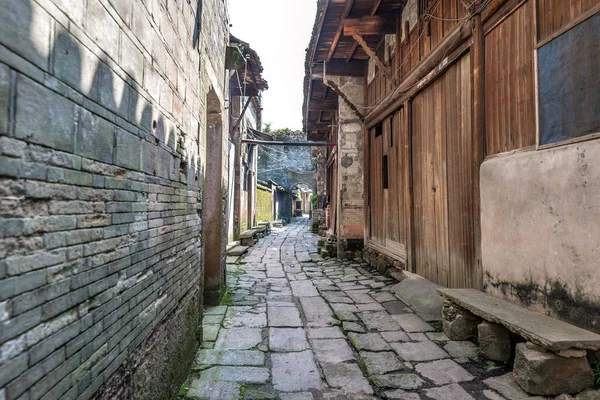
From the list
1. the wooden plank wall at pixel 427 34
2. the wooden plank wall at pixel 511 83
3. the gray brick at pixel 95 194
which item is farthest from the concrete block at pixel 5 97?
the wooden plank wall at pixel 427 34

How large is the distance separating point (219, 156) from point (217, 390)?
3.13 m

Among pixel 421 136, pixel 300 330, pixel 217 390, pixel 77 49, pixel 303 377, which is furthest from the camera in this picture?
pixel 421 136

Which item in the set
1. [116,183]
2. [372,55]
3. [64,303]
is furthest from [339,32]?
[64,303]

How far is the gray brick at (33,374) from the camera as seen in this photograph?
3.19ft

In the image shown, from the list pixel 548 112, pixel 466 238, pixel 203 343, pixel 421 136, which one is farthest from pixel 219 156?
pixel 548 112

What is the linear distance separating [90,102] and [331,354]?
2.78m

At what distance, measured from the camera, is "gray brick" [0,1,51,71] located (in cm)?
94

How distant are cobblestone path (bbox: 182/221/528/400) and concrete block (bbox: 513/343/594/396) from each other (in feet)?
0.53

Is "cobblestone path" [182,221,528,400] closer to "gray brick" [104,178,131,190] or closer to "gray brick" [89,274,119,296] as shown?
"gray brick" [89,274,119,296]

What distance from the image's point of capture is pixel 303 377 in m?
2.70

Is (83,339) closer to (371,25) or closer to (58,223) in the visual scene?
(58,223)

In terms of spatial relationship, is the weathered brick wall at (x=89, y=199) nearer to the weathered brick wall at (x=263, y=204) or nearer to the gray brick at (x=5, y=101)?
the gray brick at (x=5, y=101)

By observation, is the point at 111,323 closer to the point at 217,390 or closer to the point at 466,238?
the point at 217,390

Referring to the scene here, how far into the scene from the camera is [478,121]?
3572 mm
